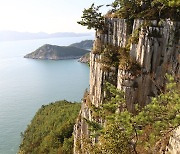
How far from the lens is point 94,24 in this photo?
1680 cm

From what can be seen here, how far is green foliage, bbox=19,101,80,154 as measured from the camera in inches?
1131

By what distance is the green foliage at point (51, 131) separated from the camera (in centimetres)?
2872

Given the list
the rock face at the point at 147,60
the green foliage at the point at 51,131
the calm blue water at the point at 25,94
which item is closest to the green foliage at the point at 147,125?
the rock face at the point at 147,60

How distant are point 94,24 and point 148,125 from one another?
31.5 ft

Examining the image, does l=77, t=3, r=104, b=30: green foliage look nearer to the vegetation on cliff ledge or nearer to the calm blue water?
the vegetation on cliff ledge

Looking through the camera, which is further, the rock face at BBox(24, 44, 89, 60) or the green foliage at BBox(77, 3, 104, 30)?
the rock face at BBox(24, 44, 89, 60)

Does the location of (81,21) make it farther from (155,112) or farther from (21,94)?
(21,94)

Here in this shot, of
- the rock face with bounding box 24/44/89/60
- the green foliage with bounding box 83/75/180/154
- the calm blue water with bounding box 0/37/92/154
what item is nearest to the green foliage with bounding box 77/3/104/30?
the green foliage with bounding box 83/75/180/154

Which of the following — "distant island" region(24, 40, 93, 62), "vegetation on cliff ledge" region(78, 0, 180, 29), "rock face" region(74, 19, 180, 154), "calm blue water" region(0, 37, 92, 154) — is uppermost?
"vegetation on cliff ledge" region(78, 0, 180, 29)

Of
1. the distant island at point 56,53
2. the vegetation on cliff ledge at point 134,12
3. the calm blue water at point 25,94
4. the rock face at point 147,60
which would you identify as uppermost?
the vegetation on cliff ledge at point 134,12

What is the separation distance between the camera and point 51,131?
1294 inches

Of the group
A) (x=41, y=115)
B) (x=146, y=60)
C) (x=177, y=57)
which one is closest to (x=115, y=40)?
(x=146, y=60)

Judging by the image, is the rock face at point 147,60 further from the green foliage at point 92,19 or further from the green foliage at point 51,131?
the green foliage at point 51,131

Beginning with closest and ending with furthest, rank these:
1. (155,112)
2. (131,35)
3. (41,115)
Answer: (155,112)
(131,35)
(41,115)
